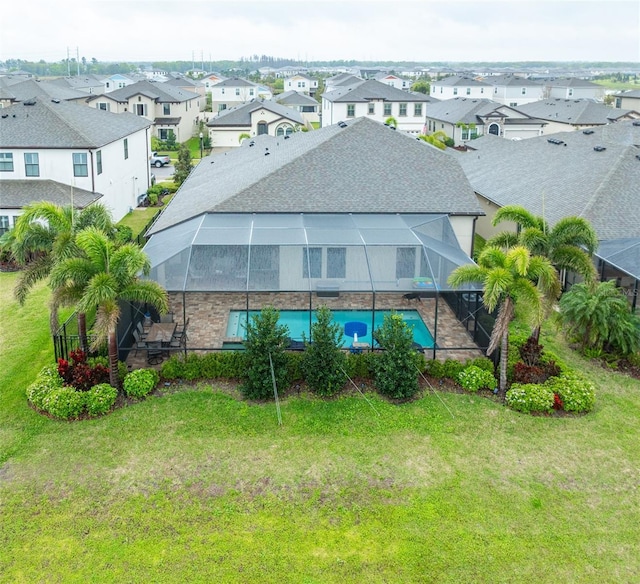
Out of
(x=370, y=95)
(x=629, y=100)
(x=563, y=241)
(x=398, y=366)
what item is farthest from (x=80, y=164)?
(x=629, y=100)

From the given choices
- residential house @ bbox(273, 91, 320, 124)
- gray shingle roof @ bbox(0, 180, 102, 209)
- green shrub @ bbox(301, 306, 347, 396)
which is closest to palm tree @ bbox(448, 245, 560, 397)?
green shrub @ bbox(301, 306, 347, 396)

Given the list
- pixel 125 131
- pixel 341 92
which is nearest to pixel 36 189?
pixel 125 131

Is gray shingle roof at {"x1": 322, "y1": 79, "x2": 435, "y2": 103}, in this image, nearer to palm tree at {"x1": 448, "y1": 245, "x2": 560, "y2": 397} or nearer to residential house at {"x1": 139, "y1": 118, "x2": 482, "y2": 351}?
residential house at {"x1": 139, "y1": 118, "x2": 482, "y2": 351}

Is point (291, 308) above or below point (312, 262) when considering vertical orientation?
below

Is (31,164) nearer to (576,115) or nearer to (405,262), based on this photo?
(405,262)

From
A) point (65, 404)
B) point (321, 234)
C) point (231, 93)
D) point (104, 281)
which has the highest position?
point (231, 93)

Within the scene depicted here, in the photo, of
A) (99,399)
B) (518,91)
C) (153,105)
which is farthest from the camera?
(518,91)

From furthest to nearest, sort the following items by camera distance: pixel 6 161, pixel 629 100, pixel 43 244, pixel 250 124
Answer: pixel 629 100
pixel 250 124
pixel 6 161
pixel 43 244

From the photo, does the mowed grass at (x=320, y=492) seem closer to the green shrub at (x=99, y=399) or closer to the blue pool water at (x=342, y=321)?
the green shrub at (x=99, y=399)

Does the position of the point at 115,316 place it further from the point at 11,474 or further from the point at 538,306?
the point at 538,306
